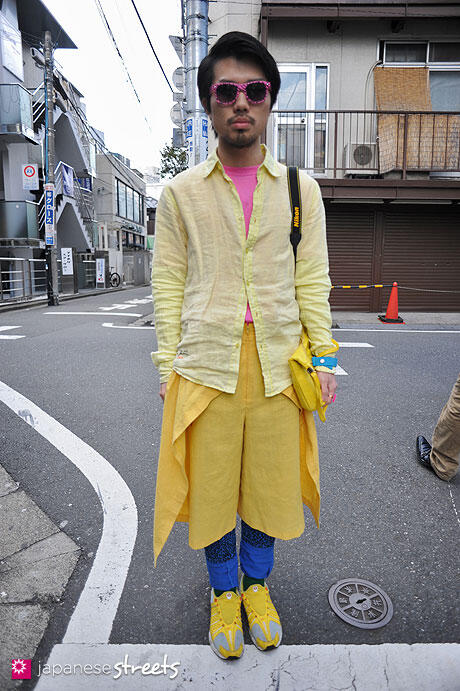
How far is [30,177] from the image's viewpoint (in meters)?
17.1

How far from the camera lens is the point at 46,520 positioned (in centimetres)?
262

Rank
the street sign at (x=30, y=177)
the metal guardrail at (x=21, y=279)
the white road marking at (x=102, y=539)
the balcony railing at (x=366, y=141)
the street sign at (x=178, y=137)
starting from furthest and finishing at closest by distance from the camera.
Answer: the street sign at (x=30, y=177) < the metal guardrail at (x=21, y=279) < the street sign at (x=178, y=137) < the balcony railing at (x=366, y=141) < the white road marking at (x=102, y=539)

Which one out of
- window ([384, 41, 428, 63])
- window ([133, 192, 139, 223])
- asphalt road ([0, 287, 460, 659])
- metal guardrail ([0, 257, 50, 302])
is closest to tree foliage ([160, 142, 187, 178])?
window ([133, 192, 139, 223])

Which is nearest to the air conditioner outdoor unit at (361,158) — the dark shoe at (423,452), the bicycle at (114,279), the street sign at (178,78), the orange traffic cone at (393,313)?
the orange traffic cone at (393,313)

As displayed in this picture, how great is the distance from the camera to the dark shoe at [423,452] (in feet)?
10.8

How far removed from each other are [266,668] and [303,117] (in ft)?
41.2

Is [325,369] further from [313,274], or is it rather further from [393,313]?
[393,313]

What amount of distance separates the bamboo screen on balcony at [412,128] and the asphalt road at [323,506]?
7.36 metres

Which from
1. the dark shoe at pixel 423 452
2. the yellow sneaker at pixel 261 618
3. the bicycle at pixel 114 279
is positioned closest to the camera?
the yellow sneaker at pixel 261 618

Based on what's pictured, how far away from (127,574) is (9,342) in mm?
6757

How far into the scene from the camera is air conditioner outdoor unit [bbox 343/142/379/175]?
1198cm

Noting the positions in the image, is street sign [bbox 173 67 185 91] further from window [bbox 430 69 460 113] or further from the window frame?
window [bbox 430 69 460 113]

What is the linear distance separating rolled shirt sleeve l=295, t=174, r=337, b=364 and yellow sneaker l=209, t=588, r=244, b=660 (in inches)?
36.2

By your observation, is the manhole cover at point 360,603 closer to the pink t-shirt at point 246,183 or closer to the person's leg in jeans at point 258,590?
the person's leg in jeans at point 258,590
